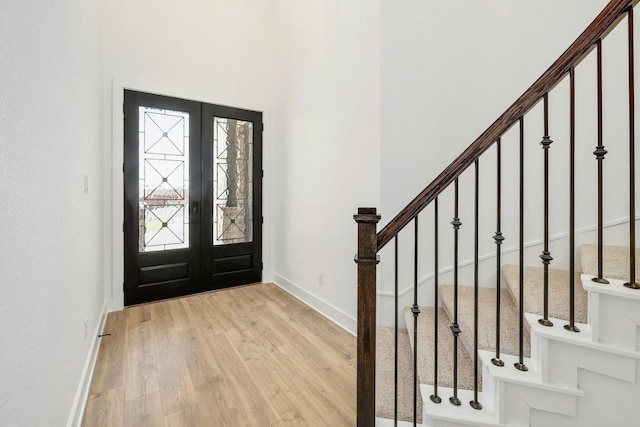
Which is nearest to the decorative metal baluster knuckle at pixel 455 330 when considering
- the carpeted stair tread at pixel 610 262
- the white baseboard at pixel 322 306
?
the carpeted stair tread at pixel 610 262

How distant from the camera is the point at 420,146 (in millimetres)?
2236

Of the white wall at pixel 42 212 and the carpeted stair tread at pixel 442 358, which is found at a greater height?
the white wall at pixel 42 212

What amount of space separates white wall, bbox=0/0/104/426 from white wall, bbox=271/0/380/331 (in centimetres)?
187

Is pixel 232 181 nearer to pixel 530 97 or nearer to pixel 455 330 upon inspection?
pixel 455 330

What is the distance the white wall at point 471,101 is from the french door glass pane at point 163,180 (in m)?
2.40

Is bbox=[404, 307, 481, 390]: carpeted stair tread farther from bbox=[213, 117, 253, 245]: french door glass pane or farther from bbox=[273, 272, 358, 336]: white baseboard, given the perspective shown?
bbox=[213, 117, 253, 245]: french door glass pane

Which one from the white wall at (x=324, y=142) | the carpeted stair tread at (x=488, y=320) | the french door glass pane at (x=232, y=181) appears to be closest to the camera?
the carpeted stair tread at (x=488, y=320)

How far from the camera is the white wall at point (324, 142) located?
7.63 ft

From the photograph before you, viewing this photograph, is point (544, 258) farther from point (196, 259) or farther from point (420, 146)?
point (196, 259)

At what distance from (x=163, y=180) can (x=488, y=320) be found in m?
3.35

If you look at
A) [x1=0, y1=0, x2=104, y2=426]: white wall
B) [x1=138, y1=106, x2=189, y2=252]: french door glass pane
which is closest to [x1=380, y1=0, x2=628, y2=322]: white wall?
[x1=0, y1=0, x2=104, y2=426]: white wall

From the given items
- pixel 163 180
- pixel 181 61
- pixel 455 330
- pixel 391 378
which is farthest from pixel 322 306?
pixel 181 61

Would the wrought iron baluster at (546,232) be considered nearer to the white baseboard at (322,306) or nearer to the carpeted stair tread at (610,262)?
the carpeted stair tread at (610,262)

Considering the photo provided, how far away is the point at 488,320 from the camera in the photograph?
5.28 ft
